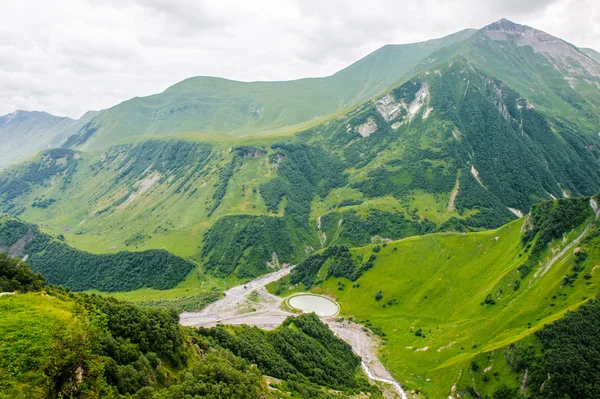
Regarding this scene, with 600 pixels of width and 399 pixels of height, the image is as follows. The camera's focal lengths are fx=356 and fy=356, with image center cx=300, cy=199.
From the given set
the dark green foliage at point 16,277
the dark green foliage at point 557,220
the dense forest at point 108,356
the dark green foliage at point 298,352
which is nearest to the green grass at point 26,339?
the dense forest at point 108,356

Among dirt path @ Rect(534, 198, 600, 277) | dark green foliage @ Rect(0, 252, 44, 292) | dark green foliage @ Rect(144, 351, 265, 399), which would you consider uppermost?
dark green foliage @ Rect(0, 252, 44, 292)

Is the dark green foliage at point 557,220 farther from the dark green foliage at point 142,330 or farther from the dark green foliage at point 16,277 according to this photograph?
the dark green foliage at point 16,277

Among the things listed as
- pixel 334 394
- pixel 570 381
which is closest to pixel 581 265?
pixel 570 381

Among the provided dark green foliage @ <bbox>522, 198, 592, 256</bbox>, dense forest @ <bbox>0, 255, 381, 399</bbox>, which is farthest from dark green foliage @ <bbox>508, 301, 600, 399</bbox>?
dense forest @ <bbox>0, 255, 381, 399</bbox>

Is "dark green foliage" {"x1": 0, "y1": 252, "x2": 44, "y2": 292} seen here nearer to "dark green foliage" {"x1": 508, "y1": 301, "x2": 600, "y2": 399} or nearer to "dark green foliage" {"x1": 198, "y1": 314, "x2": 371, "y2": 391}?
"dark green foliage" {"x1": 198, "y1": 314, "x2": 371, "y2": 391}

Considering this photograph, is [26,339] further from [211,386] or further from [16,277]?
[16,277]

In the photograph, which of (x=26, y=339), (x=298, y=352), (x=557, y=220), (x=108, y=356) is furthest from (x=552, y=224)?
(x=26, y=339)
